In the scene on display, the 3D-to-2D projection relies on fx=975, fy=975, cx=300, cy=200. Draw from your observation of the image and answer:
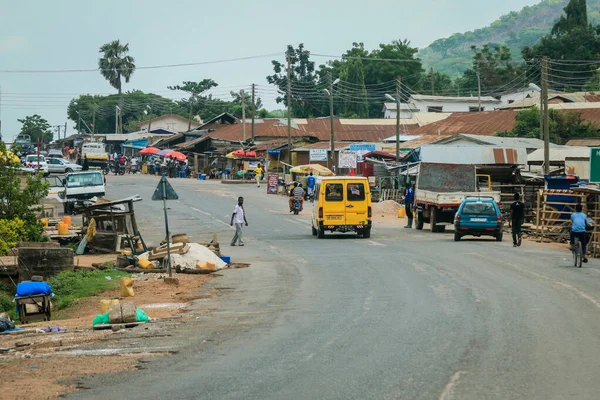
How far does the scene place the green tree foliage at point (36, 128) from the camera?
614ft

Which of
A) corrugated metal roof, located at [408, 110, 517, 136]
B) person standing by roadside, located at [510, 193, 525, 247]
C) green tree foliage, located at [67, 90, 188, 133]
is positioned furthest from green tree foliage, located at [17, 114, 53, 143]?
person standing by roadside, located at [510, 193, 525, 247]

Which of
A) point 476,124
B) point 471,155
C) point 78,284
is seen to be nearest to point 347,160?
point 471,155

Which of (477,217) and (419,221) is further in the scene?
(419,221)

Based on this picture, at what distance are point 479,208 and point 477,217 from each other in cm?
34

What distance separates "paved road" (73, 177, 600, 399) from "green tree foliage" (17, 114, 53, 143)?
16488cm

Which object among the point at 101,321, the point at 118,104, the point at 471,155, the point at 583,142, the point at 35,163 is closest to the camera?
the point at 101,321

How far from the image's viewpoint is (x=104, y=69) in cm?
15512

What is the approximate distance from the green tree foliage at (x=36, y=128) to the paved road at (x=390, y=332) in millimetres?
164881

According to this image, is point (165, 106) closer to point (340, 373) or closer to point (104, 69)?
point (104, 69)

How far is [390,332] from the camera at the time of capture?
14.5m

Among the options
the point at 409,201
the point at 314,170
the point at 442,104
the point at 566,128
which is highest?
the point at 442,104

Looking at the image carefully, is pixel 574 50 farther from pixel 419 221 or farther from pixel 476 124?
pixel 419 221

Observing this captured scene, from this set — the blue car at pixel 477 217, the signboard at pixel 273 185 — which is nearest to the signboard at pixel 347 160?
the signboard at pixel 273 185

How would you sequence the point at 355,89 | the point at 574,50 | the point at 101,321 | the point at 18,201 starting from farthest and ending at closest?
the point at 355,89 < the point at 574,50 < the point at 18,201 < the point at 101,321
